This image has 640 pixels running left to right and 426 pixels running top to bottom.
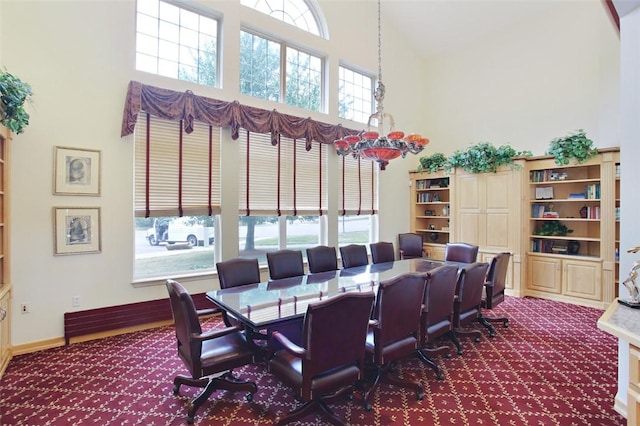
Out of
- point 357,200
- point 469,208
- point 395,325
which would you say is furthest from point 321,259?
point 469,208

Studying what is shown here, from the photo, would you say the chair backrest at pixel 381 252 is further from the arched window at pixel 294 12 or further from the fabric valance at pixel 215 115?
the arched window at pixel 294 12

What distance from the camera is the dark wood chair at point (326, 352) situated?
6.45 feet

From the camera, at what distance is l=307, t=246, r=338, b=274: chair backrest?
4172mm

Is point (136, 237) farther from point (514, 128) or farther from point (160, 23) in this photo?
point (514, 128)

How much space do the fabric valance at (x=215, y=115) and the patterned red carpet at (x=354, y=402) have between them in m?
2.58

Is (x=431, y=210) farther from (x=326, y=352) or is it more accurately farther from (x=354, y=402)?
(x=326, y=352)

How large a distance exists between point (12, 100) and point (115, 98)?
136cm

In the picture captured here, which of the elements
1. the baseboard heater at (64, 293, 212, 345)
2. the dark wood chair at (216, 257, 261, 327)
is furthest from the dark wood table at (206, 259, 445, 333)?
the baseboard heater at (64, 293, 212, 345)

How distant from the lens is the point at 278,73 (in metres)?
5.34

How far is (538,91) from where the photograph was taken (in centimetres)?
580

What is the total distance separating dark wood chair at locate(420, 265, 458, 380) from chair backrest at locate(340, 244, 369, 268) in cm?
160

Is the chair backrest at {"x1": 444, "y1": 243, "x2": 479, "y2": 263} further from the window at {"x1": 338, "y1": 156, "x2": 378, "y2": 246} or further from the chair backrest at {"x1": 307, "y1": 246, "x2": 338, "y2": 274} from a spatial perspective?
the chair backrest at {"x1": 307, "y1": 246, "x2": 338, "y2": 274}

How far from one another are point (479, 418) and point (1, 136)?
15.6 feet

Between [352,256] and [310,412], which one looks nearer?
[310,412]
